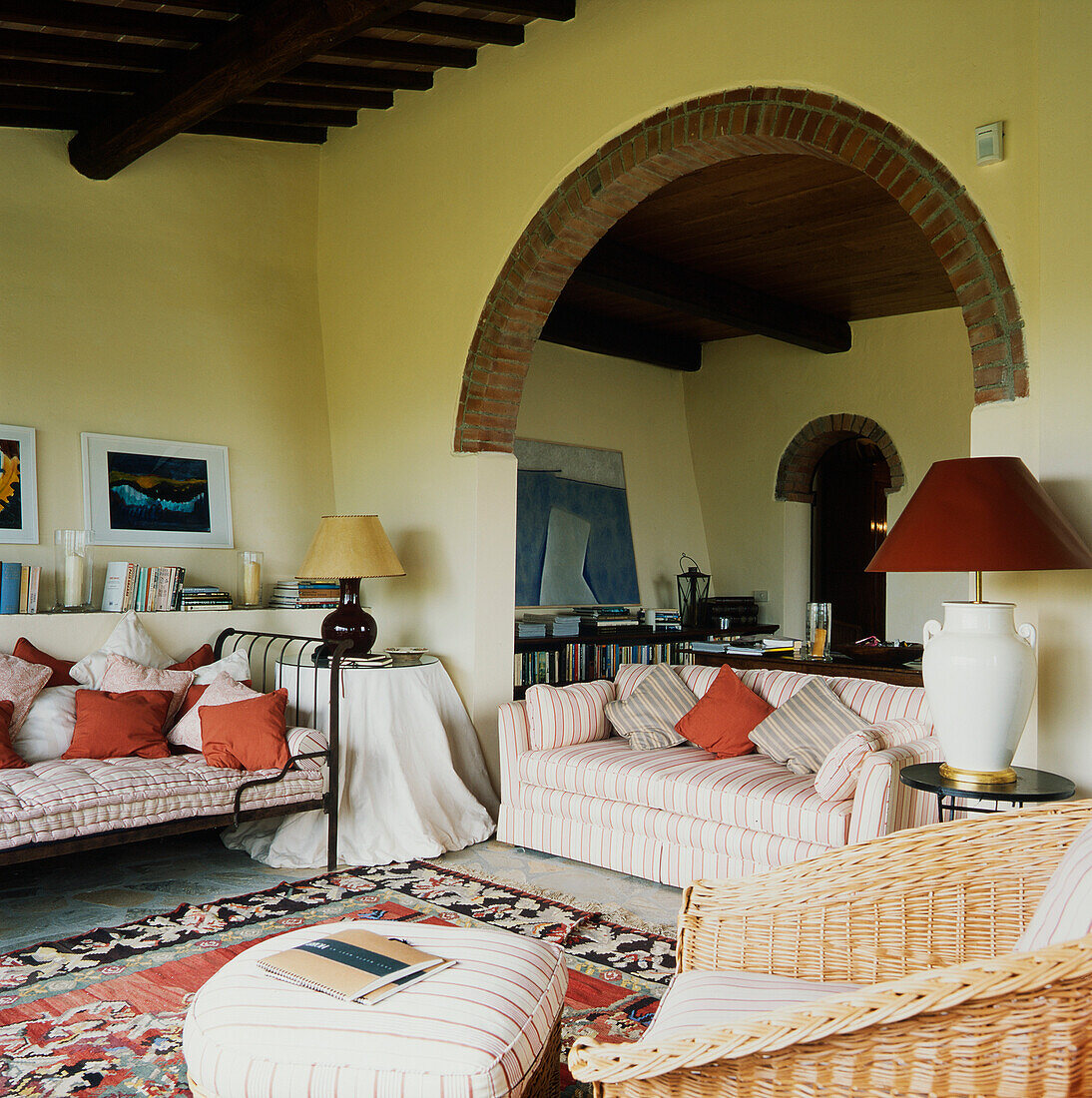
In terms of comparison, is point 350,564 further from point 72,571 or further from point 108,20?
point 108,20

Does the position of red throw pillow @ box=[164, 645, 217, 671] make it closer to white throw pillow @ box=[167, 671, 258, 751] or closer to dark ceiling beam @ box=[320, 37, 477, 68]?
white throw pillow @ box=[167, 671, 258, 751]

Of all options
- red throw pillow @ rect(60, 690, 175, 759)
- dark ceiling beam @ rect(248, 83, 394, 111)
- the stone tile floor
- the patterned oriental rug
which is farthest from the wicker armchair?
dark ceiling beam @ rect(248, 83, 394, 111)

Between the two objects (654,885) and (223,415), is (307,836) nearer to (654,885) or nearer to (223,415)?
(654,885)

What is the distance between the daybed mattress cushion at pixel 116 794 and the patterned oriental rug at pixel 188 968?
1.17ft

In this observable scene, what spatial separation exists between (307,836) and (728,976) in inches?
114

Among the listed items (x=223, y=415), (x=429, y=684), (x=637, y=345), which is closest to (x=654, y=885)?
(x=429, y=684)

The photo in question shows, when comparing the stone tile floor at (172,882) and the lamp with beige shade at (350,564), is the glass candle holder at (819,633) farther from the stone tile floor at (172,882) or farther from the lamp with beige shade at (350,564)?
the lamp with beige shade at (350,564)

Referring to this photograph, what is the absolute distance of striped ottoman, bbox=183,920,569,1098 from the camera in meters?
1.96

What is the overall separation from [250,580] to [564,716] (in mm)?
1905

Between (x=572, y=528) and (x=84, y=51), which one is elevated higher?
(x=84, y=51)

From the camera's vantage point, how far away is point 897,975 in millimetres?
2014

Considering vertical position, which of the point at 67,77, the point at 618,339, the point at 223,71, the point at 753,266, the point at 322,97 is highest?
the point at 322,97

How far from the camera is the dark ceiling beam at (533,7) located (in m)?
4.46

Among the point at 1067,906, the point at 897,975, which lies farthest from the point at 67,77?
the point at 1067,906
